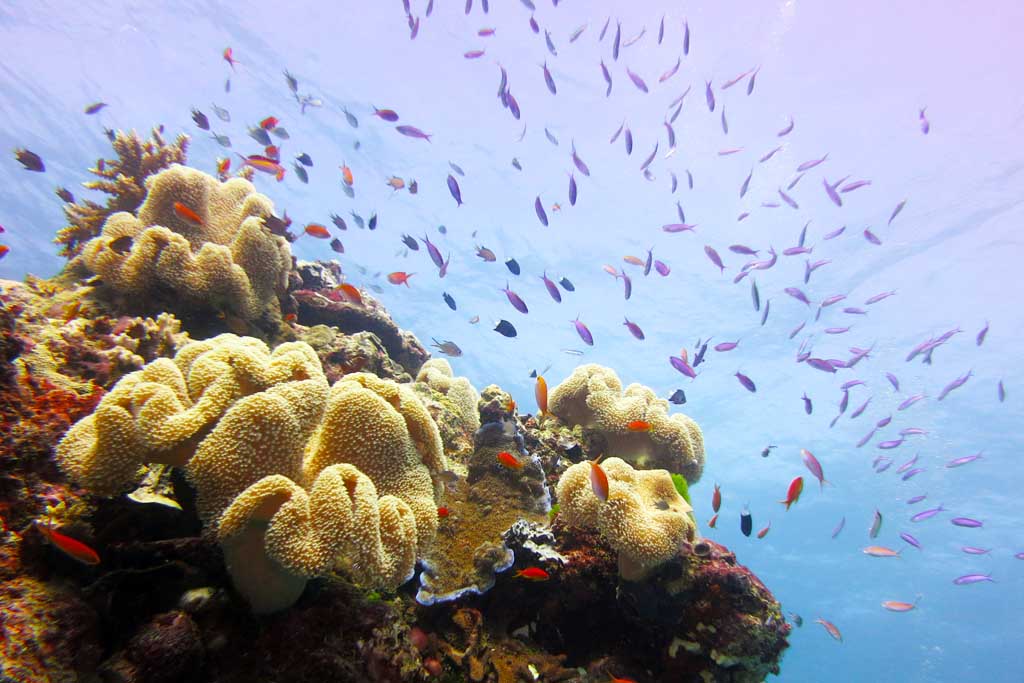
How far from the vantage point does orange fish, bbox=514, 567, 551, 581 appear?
3.27m

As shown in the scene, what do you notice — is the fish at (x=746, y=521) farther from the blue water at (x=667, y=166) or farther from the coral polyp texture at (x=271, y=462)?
the blue water at (x=667, y=166)

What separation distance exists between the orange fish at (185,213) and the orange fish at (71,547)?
3.74 m

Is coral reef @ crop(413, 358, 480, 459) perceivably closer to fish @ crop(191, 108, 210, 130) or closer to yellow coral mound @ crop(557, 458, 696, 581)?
yellow coral mound @ crop(557, 458, 696, 581)

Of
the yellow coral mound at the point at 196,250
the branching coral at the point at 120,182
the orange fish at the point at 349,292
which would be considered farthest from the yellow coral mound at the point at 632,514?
the branching coral at the point at 120,182

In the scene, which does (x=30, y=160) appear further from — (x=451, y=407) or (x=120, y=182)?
(x=451, y=407)

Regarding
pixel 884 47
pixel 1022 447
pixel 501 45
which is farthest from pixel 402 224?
pixel 1022 447

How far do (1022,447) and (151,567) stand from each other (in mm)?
47072

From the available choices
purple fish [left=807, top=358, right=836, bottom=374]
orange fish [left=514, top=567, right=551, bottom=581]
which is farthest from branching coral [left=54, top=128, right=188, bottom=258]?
purple fish [left=807, top=358, right=836, bottom=374]

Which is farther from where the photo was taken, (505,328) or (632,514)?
(505,328)

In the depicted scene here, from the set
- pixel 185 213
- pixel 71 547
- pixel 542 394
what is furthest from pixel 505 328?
pixel 71 547

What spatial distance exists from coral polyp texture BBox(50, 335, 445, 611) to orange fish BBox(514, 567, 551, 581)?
0.85 m

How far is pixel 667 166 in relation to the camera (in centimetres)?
2589

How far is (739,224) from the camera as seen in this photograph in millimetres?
27156

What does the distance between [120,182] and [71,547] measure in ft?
19.3
